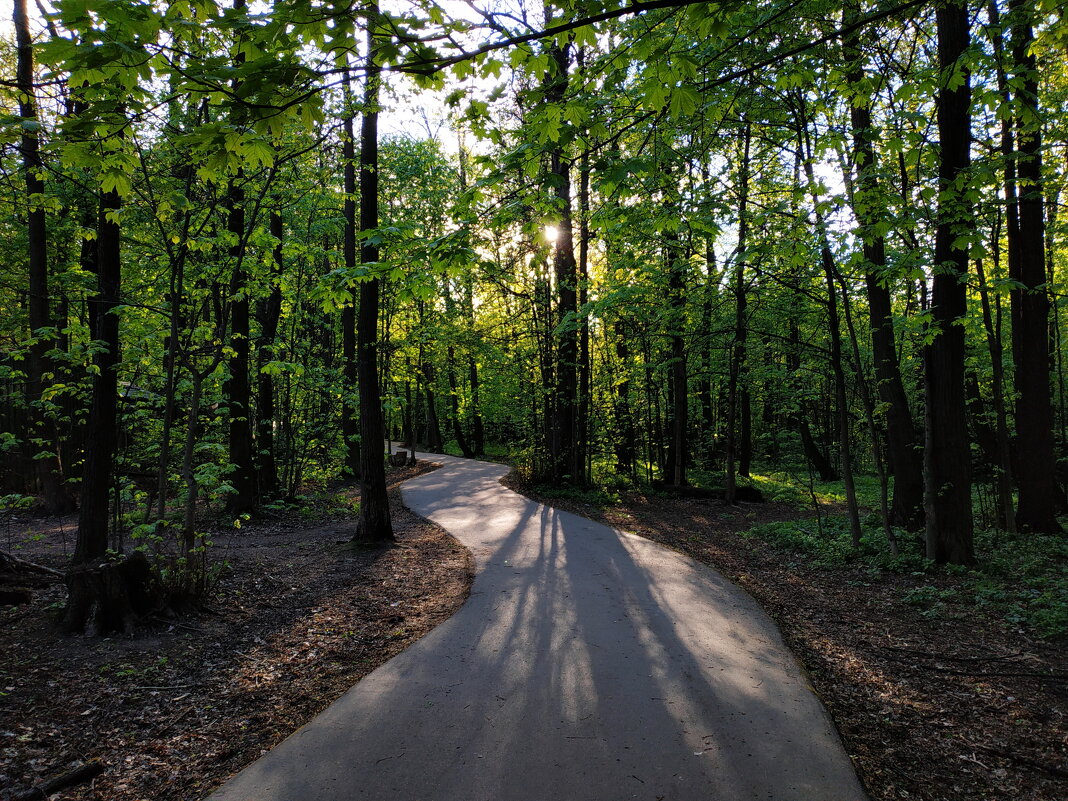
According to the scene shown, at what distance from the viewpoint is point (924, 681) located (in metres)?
4.33

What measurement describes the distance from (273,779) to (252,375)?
1012 cm

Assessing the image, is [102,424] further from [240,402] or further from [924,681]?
[924,681]

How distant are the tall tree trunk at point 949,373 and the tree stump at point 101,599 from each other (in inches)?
347

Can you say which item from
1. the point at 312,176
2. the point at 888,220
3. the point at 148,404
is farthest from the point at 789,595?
the point at 312,176

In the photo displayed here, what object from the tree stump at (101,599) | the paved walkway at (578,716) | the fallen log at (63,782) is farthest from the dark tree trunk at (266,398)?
the fallen log at (63,782)

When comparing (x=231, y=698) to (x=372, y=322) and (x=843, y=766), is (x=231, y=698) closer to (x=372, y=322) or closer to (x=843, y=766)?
(x=843, y=766)

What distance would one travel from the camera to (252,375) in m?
11.8

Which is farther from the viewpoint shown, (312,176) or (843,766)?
(312,176)

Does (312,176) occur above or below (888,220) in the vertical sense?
above

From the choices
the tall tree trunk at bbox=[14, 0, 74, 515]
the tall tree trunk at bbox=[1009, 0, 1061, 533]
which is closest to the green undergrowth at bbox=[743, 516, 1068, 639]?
the tall tree trunk at bbox=[1009, 0, 1061, 533]

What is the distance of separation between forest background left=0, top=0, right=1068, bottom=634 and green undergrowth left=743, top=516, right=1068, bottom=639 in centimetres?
11

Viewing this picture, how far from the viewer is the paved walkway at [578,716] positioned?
3061mm

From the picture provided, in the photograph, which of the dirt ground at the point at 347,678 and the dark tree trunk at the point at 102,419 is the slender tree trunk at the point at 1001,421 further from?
the dark tree trunk at the point at 102,419

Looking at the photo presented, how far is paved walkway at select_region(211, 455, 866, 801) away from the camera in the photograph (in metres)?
3.06
